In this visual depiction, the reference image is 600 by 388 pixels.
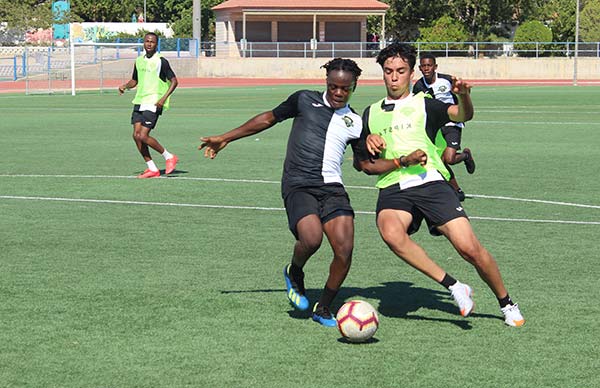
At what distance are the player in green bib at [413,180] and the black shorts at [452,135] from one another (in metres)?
6.64

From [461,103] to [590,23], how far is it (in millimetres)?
74975

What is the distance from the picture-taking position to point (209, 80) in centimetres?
6675

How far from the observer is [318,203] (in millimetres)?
8133

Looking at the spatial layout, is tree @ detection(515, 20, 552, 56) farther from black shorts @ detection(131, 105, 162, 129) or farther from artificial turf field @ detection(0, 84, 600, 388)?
black shorts @ detection(131, 105, 162, 129)

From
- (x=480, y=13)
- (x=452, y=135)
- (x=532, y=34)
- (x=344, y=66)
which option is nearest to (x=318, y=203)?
(x=344, y=66)

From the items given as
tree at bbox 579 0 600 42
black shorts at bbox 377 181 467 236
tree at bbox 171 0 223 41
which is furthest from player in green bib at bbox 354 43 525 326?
tree at bbox 171 0 223 41

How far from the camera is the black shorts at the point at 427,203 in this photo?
798 cm

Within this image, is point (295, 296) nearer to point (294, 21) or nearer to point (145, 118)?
point (145, 118)

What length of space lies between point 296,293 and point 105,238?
155 inches

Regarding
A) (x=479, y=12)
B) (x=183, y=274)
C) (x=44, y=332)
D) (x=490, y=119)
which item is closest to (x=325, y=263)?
(x=183, y=274)

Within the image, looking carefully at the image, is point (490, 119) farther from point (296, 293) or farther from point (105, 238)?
point (296, 293)

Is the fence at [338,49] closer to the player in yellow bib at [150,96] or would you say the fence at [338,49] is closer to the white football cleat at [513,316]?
the player in yellow bib at [150,96]

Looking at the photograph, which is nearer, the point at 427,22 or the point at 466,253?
the point at 466,253

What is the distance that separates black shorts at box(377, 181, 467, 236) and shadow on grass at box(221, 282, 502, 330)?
66cm
